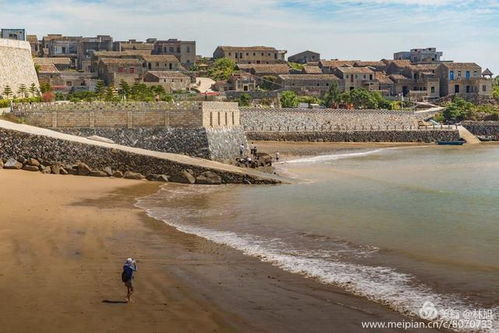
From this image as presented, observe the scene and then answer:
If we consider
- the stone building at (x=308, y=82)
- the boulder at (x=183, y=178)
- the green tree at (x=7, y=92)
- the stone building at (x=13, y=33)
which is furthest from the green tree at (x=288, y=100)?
the boulder at (x=183, y=178)

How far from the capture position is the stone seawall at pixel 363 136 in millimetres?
80875

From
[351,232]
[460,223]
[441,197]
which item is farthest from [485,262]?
[441,197]

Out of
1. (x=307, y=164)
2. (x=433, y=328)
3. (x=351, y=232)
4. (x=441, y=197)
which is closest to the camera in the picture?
(x=433, y=328)

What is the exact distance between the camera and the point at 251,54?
5320 inches

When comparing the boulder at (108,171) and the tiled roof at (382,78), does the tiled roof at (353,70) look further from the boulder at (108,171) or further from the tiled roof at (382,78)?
the boulder at (108,171)

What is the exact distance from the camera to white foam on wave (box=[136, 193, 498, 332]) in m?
15.0

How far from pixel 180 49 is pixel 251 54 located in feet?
45.9

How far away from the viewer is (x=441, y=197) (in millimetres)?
34531

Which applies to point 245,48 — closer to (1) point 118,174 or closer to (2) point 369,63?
(2) point 369,63

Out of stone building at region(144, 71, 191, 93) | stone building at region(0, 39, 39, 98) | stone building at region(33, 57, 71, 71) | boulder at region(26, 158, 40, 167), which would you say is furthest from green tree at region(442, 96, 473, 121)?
boulder at region(26, 158, 40, 167)

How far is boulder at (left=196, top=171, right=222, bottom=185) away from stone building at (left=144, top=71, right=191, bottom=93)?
61985 mm

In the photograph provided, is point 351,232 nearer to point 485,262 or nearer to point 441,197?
point 485,262

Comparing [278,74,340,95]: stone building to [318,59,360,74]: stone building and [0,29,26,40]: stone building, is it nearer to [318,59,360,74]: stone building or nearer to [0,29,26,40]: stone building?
[318,59,360,74]: stone building

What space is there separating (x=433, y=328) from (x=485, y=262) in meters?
6.46
